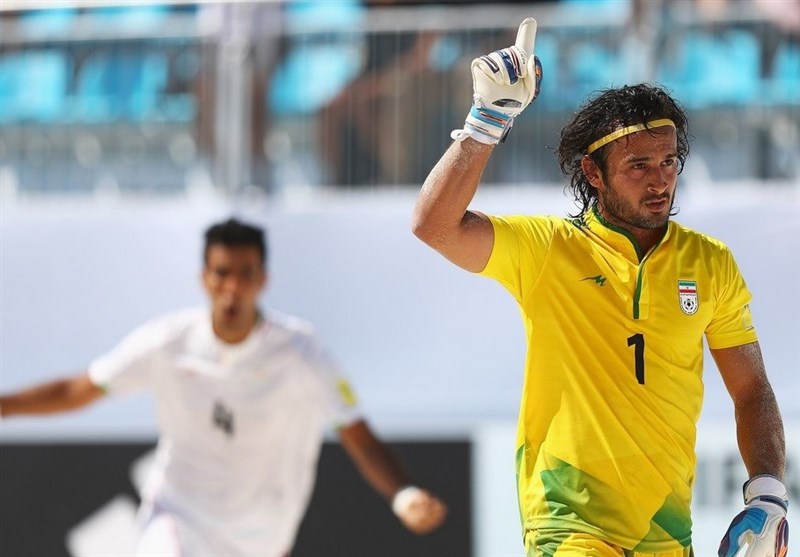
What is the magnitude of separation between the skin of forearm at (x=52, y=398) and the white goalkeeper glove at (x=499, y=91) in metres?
3.16

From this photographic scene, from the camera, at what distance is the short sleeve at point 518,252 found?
13.3 feet

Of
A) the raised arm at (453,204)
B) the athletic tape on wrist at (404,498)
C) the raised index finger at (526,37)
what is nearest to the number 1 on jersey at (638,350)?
the raised arm at (453,204)

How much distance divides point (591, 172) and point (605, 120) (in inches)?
6.5

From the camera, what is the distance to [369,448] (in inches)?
250

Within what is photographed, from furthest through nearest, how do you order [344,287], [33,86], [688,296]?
[33,86]
[344,287]
[688,296]

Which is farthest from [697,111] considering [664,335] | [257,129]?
[664,335]

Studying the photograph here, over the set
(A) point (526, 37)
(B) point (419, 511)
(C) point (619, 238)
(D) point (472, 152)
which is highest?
(A) point (526, 37)

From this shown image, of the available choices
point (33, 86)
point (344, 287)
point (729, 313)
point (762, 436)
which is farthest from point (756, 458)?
point (33, 86)

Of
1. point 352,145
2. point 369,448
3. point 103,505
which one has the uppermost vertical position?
point 352,145

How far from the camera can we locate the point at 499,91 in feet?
13.0

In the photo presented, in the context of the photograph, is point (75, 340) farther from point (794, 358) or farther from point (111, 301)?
point (794, 358)

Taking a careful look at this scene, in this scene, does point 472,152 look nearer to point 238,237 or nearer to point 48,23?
point 238,237

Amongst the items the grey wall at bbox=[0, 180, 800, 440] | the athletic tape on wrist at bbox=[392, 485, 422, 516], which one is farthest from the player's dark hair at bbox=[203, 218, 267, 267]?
the athletic tape on wrist at bbox=[392, 485, 422, 516]

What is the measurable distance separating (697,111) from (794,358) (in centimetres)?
190
